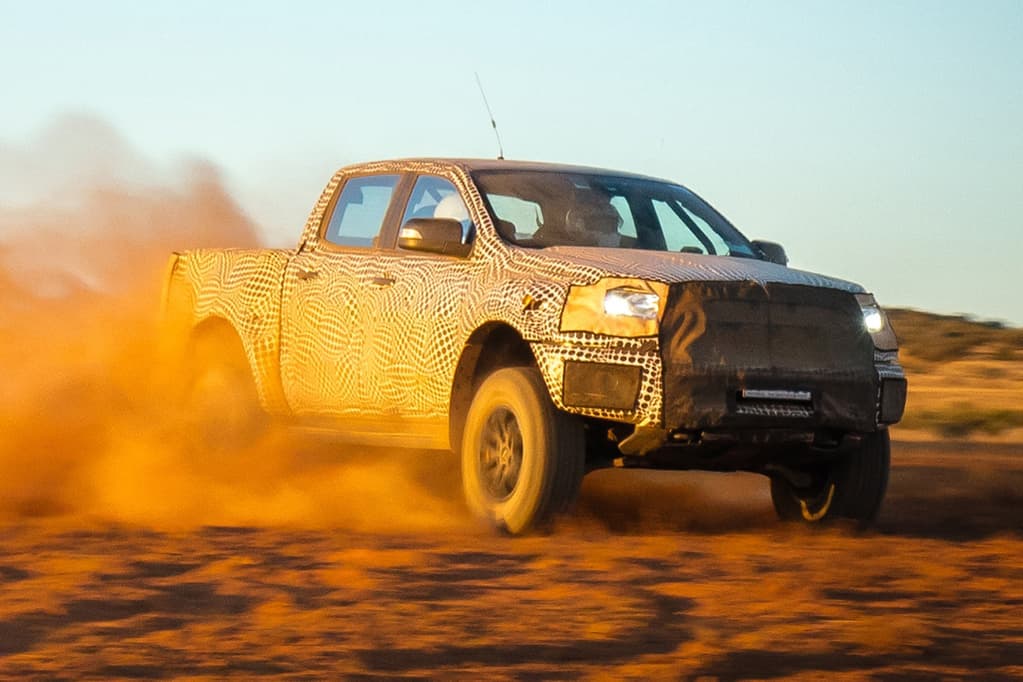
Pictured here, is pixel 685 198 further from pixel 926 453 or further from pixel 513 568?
pixel 926 453

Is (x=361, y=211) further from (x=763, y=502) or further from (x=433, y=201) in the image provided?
(x=763, y=502)

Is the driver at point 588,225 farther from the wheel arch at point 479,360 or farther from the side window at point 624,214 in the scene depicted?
the wheel arch at point 479,360

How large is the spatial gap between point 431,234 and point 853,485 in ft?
7.58

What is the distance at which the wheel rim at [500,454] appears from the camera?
8492 mm

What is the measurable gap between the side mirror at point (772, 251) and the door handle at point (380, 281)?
1926mm

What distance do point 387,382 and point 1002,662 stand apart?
427 centimetres

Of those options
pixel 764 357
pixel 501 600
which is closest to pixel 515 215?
pixel 764 357

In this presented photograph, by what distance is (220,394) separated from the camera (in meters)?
10.5

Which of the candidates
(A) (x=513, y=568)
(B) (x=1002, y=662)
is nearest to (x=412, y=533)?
(A) (x=513, y=568)

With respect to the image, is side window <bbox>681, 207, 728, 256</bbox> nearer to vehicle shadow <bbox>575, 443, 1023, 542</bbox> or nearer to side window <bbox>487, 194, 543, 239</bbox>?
side window <bbox>487, 194, 543, 239</bbox>

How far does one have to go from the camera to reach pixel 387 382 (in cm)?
933

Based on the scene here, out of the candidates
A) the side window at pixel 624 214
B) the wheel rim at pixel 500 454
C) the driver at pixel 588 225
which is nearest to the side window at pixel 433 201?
the driver at pixel 588 225

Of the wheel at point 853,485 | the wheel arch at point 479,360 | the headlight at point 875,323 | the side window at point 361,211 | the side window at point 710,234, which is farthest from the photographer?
the side window at point 361,211

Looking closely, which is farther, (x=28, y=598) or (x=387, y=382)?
(x=387, y=382)
